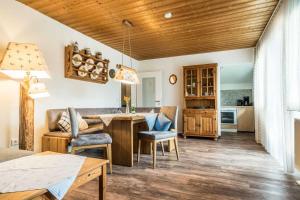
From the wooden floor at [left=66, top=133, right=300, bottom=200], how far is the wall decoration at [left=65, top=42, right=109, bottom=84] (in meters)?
2.18

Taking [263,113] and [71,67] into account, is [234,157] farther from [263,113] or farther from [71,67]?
[71,67]

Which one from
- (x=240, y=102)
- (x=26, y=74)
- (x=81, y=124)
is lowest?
(x=81, y=124)

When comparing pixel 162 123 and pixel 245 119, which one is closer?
pixel 162 123

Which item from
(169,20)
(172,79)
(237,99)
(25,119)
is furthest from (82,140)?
(237,99)

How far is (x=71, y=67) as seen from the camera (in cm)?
364

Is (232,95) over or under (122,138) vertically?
over

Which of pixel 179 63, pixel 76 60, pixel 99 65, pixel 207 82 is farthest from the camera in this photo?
pixel 179 63

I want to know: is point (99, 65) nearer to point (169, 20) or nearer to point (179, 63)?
point (169, 20)

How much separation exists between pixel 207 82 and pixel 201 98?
494 mm

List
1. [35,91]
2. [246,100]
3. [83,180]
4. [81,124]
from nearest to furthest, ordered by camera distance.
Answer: [83,180], [35,91], [81,124], [246,100]

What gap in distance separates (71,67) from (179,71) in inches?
133

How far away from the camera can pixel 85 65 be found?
13.2ft

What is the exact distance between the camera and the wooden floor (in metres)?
1.90

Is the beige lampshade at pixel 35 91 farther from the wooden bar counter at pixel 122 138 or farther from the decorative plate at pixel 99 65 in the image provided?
the decorative plate at pixel 99 65
